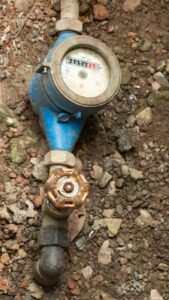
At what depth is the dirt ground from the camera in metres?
2.02

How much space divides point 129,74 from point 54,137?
54 cm

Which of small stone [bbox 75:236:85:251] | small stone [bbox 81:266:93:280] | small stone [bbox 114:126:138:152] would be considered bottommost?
small stone [bbox 81:266:93:280]

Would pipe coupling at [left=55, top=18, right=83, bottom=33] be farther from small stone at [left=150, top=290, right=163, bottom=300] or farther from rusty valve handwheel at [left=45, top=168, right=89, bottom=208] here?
small stone at [left=150, top=290, right=163, bottom=300]

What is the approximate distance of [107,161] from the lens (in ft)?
7.28

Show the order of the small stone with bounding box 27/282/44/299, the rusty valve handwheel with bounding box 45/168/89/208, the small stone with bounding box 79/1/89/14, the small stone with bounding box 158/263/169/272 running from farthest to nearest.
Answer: the small stone with bounding box 79/1/89/14, the small stone with bounding box 158/263/169/272, the small stone with bounding box 27/282/44/299, the rusty valve handwheel with bounding box 45/168/89/208

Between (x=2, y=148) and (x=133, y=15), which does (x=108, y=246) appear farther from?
(x=133, y=15)

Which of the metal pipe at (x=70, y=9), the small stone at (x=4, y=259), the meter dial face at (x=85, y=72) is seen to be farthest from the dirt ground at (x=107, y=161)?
the meter dial face at (x=85, y=72)

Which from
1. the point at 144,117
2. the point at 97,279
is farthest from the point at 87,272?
the point at 144,117

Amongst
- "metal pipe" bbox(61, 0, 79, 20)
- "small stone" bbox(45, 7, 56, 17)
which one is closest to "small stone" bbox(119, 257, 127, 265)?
"metal pipe" bbox(61, 0, 79, 20)

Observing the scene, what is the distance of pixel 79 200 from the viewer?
1811mm

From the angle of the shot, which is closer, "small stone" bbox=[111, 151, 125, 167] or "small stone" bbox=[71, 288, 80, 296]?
"small stone" bbox=[71, 288, 80, 296]

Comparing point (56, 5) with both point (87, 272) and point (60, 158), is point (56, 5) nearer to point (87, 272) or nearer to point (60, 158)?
point (60, 158)

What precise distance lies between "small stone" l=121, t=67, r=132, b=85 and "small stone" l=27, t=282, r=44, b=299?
0.96 meters

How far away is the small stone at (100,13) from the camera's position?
242 cm
